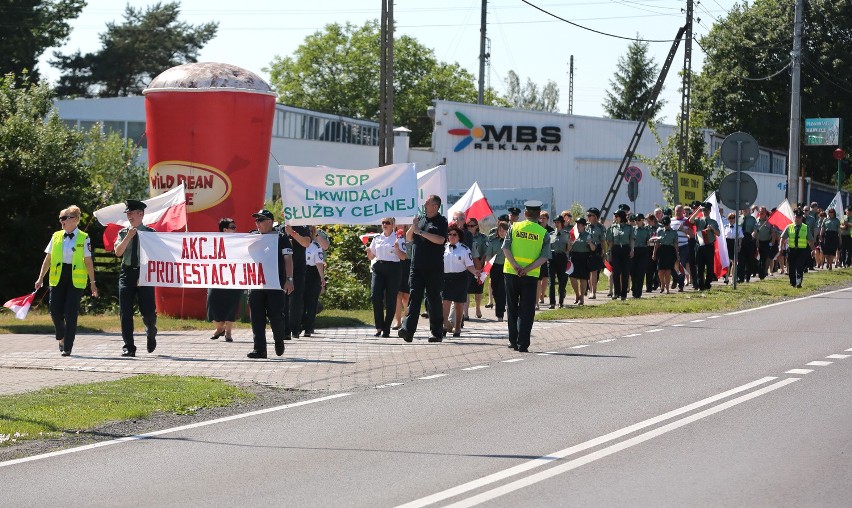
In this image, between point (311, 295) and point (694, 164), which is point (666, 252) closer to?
point (311, 295)

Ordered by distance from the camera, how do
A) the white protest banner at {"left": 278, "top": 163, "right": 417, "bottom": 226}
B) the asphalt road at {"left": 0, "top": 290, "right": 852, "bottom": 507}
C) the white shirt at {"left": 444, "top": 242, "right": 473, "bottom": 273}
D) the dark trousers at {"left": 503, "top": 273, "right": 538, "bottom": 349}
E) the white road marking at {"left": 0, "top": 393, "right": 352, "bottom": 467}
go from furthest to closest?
1. the white shirt at {"left": 444, "top": 242, "right": 473, "bottom": 273}
2. the white protest banner at {"left": 278, "top": 163, "right": 417, "bottom": 226}
3. the dark trousers at {"left": 503, "top": 273, "right": 538, "bottom": 349}
4. the white road marking at {"left": 0, "top": 393, "right": 352, "bottom": 467}
5. the asphalt road at {"left": 0, "top": 290, "right": 852, "bottom": 507}

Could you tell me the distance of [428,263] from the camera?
16.9 m

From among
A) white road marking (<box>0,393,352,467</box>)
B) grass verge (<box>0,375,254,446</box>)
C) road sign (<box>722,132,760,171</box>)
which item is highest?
road sign (<box>722,132,760,171</box>)

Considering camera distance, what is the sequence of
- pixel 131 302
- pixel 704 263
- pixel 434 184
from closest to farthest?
pixel 131 302 → pixel 434 184 → pixel 704 263

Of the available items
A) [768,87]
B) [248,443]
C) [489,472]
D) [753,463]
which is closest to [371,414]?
[248,443]

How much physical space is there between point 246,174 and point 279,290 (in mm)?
6446

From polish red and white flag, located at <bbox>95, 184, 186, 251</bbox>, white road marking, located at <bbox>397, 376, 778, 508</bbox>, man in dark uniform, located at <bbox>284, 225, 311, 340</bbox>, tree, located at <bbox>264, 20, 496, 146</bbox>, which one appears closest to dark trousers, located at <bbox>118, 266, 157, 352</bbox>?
man in dark uniform, located at <bbox>284, 225, 311, 340</bbox>

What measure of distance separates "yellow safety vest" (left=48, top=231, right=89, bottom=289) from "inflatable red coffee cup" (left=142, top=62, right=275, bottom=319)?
224 inches

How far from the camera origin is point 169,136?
2138 centimetres

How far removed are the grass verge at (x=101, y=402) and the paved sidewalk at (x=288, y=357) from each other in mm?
597

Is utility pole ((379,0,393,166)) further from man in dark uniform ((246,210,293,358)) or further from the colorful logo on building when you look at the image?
the colorful logo on building

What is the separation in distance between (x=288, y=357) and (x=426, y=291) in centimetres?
242

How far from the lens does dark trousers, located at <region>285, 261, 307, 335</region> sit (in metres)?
17.4

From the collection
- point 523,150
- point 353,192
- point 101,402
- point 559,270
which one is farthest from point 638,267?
point 523,150
